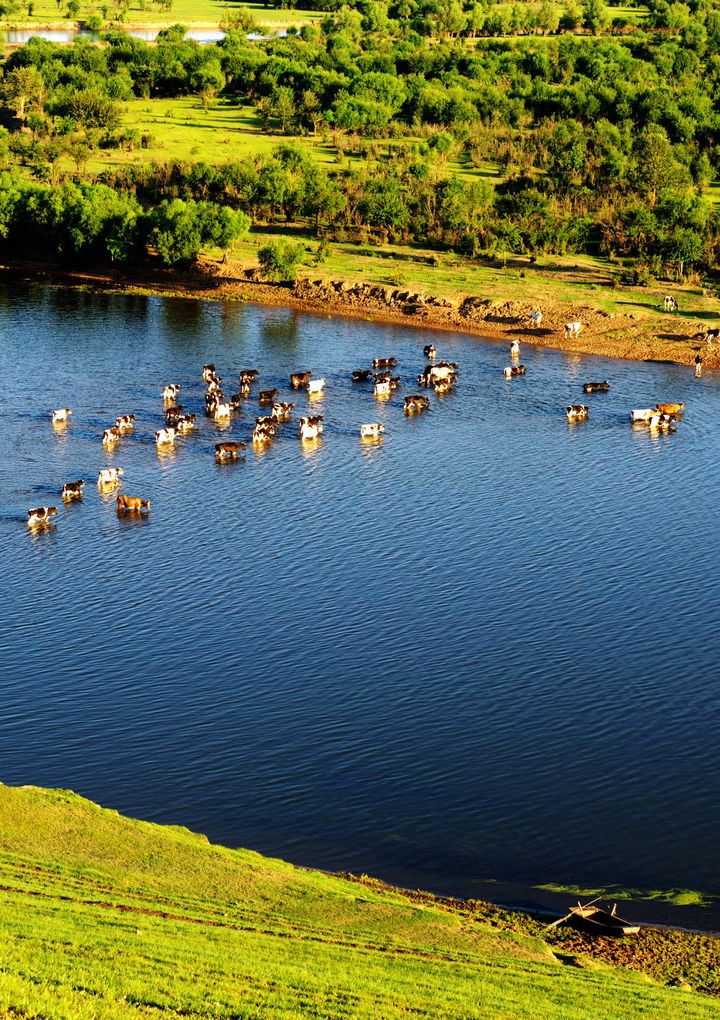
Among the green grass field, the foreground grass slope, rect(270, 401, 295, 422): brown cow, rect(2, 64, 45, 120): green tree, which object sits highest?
rect(2, 64, 45, 120): green tree

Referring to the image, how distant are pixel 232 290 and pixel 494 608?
214 ft

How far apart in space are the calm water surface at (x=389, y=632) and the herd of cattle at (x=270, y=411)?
0.97 metres

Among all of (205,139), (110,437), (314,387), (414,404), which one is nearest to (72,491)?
(110,437)

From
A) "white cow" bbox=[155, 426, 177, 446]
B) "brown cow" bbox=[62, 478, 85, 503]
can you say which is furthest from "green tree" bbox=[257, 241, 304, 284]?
"brown cow" bbox=[62, 478, 85, 503]

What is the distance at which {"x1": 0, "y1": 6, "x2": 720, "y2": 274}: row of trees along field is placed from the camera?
119750mm

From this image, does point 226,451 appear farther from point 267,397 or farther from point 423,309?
point 423,309

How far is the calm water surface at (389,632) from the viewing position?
4231 centimetres

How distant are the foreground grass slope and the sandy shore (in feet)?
230

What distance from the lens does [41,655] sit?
52.3m

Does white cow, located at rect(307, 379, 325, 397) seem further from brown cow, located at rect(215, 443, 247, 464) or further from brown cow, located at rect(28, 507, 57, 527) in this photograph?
brown cow, located at rect(28, 507, 57, 527)

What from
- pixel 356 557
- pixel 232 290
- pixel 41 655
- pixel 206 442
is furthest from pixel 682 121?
pixel 41 655

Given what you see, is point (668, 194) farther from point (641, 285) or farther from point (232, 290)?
point (232, 290)

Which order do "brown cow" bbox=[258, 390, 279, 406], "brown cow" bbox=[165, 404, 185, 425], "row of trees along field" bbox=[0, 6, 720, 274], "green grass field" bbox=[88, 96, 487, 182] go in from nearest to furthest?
"brown cow" bbox=[165, 404, 185, 425] < "brown cow" bbox=[258, 390, 279, 406] < "row of trees along field" bbox=[0, 6, 720, 274] < "green grass field" bbox=[88, 96, 487, 182]

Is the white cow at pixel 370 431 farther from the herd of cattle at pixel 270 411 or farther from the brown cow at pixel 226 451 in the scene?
the brown cow at pixel 226 451
